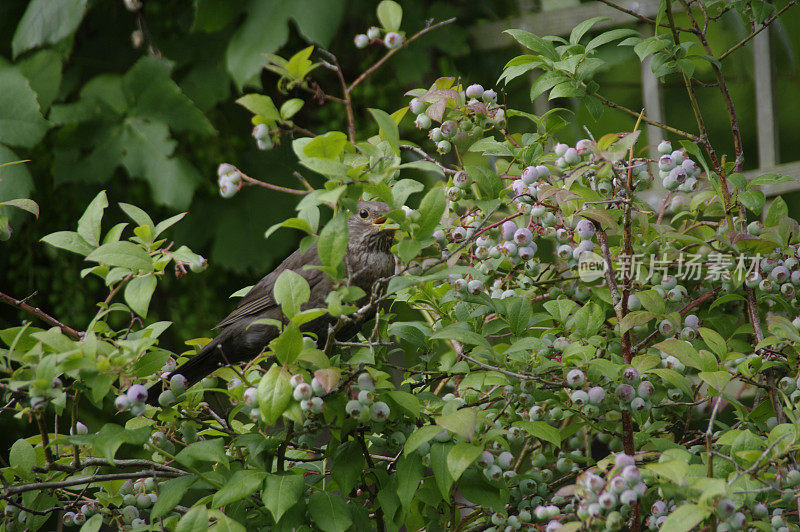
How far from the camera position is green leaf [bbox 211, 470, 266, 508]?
96 cm

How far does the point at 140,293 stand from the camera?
101cm

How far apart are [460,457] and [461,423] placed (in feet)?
0.16

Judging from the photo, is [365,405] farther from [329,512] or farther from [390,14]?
[390,14]

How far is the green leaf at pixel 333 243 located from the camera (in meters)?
0.91

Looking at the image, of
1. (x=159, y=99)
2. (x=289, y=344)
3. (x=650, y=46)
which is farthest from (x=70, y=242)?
(x=159, y=99)

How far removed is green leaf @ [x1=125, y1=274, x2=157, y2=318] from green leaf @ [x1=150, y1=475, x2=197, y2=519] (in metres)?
0.24

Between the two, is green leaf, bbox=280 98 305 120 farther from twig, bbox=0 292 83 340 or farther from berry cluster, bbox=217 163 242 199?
twig, bbox=0 292 83 340

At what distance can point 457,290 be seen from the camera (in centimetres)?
118

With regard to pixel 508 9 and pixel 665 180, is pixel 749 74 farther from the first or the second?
pixel 665 180

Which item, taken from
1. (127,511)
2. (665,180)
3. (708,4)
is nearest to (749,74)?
(708,4)

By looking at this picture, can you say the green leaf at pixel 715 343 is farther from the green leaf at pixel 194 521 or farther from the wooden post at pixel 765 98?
the wooden post at pixel 765 98

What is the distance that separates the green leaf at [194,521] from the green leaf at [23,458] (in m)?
0.33

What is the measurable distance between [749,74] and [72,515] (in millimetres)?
2177

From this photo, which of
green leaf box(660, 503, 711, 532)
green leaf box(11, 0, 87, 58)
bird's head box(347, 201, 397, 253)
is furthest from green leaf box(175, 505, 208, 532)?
green leaf box(11, 0, 87, 58)
